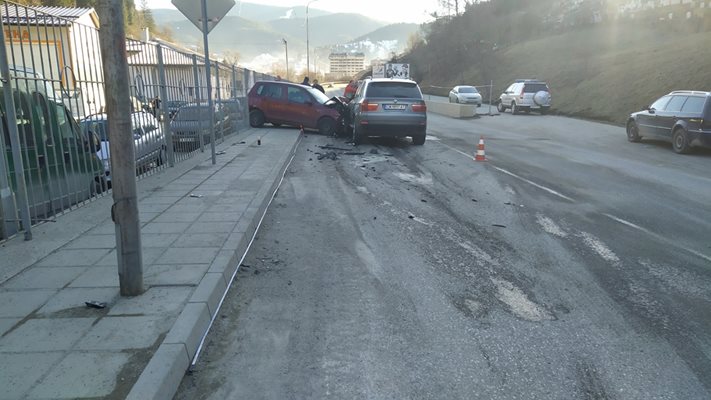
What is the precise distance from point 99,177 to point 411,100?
9205mm

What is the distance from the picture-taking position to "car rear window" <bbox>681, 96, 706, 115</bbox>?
14.1 m

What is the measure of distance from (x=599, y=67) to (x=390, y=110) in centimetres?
2879

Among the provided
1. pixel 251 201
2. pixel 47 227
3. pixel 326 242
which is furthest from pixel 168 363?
pixel 251 201

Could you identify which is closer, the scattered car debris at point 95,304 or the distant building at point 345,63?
the scattered car debris at point 95,304

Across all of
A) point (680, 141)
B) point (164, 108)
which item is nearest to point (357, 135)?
point (164, 108)

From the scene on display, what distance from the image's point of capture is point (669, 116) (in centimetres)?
1538

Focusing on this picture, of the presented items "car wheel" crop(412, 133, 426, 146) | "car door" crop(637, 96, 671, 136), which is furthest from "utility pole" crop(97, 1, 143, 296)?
"car door" crop(637, 96, 671, 136)

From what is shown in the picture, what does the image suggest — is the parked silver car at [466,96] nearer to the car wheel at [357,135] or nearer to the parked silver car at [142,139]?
the car wheel at [357,135]

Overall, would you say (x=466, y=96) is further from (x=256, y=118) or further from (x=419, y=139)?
(x=419, y=139)

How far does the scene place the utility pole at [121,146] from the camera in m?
3.84

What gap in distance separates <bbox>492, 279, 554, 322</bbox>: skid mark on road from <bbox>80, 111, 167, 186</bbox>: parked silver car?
220 inches

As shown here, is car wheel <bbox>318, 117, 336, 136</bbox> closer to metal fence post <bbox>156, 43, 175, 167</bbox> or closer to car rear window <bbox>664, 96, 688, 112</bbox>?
metal fence post <bbox>156, 43, 175, 167</bbox>

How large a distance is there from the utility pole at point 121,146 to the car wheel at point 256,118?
1637 centimetres

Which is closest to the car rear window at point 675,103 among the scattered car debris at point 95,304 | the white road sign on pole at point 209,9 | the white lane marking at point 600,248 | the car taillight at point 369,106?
the car taillight at point 369,106
